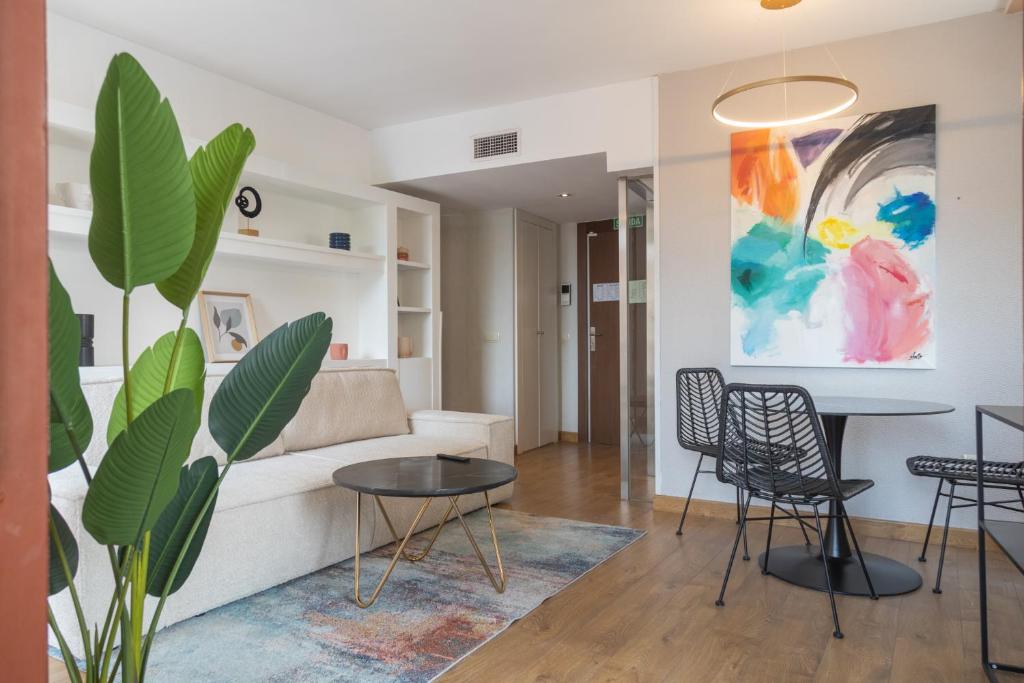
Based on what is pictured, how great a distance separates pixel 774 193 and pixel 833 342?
2.85 ft

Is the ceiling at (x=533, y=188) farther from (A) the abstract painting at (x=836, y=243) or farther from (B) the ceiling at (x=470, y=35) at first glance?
(A) the abstract painting at (x=836, y=243)

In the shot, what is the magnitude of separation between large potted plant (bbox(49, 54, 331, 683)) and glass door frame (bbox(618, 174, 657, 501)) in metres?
3.23

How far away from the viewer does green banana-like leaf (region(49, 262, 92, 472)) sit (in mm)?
924

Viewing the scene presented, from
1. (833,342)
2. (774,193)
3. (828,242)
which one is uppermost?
(774,193)

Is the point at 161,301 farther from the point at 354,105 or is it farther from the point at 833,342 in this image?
the point at 833,342

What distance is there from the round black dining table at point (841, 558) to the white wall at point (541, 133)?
1.94 m

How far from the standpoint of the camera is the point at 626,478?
170 inches

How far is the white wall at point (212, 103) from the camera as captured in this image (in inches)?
130

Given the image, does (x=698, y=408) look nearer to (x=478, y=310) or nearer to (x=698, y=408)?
(x=698, y=408)

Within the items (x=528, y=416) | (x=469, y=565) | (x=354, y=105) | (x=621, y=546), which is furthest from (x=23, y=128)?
(x=528, y=416)

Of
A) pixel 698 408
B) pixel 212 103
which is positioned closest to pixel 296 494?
pixel 698 408

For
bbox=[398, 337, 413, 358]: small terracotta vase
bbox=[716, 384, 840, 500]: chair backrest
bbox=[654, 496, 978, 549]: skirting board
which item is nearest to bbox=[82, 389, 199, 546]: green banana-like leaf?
bbox=[716, 384, 840, 500]: chair backrest

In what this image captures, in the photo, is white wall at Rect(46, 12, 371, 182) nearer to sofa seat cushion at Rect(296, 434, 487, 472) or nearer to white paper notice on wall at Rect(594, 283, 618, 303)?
sofa seat cushion at Rect(296, 434, 487, 472)

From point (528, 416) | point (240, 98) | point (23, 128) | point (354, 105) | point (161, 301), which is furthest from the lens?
point (528, 416)
